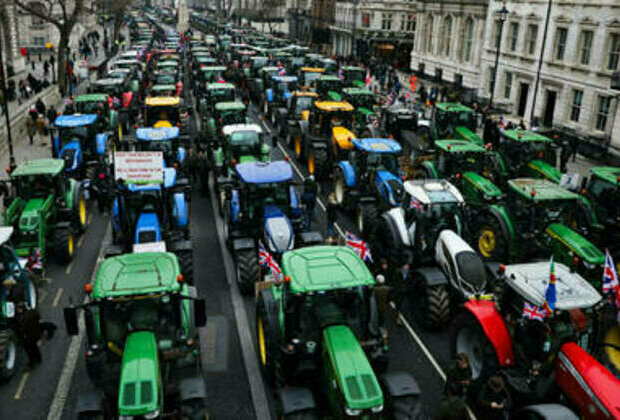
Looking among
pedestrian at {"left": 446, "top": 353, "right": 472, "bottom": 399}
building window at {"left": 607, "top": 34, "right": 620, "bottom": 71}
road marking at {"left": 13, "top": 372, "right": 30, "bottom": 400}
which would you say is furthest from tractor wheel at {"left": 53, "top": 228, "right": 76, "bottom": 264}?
building window at {"left": 607, "top": 34, "right": 620, "bottom": 71}

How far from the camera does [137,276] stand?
8.63 m

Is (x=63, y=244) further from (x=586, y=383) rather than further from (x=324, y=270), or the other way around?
(x=586, y=383)

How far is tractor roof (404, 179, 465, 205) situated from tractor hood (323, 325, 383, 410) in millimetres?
4919

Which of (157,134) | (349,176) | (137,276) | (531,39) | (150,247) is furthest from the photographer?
(531,39)

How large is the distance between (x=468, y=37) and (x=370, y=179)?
31715 millimetres

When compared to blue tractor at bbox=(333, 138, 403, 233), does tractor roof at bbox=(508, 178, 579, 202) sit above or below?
above

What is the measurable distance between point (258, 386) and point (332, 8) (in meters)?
72.1

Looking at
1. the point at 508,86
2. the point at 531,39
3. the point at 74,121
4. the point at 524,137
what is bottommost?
the point at 74,121

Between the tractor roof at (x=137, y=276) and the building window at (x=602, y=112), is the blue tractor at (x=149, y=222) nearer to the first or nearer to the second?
the tractor roof at (x=137, y=276)

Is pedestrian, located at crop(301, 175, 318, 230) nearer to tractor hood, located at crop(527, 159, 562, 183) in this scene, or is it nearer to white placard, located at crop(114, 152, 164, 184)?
white placard, located at crop(114, 152, 164, 184)

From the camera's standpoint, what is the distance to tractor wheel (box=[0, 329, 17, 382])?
9742 millimetres

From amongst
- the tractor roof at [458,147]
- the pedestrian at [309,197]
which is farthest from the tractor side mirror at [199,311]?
the tractor roof at [458,147]

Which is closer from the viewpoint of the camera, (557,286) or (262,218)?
(557,286)

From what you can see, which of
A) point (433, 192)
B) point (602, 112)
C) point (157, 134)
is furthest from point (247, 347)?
point (602, 112)
